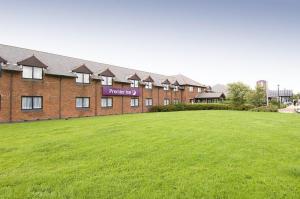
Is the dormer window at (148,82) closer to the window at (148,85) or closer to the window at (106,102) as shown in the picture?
the window at (148,85)

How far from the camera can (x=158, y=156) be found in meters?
8.37

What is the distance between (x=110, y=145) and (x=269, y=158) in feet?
20.5

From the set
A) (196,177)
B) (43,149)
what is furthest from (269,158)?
(43,149)

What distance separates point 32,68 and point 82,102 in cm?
757

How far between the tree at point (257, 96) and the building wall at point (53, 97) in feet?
86.6

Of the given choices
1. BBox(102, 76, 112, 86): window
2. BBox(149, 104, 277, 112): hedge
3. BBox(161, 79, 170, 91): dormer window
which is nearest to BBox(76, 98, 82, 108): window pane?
BBox(102, 76, 112, 86): window

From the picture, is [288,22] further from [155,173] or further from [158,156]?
[155,173]

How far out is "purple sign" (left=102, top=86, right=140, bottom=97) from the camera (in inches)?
1314

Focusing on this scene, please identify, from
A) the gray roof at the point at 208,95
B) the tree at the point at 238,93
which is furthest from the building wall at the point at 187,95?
the tree at the point at 238,93

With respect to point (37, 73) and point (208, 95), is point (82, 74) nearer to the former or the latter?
point (37, 73)

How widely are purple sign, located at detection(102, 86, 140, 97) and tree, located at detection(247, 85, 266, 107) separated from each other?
25.4m

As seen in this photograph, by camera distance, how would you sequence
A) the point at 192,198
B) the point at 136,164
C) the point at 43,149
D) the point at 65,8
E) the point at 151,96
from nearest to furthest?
1. the point at 192,198
2. the point at 136,164
3. the point at 43,149
4. the point at 65,8
5. the point at 151,96

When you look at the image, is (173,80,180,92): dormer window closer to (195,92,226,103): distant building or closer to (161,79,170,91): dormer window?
(161,79,170,91): dormer window

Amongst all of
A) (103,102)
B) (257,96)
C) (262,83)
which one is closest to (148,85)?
(103,102)
